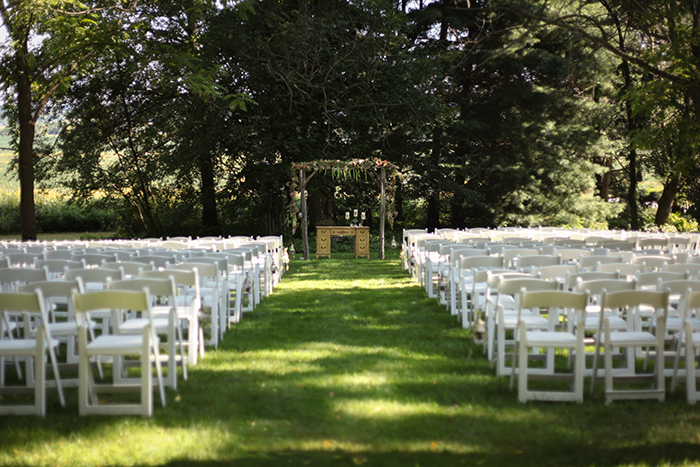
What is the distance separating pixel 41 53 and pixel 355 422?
18197 millimetres

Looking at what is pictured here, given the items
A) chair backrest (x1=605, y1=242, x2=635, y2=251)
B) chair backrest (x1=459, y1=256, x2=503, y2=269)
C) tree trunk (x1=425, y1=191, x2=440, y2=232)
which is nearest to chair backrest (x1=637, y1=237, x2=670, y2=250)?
chair backrest (x1=605, y1=242, x2=635, y2=251)

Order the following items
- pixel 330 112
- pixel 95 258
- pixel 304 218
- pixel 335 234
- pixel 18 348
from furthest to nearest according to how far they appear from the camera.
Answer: pixel 330 112, pixel 335 234, pixel 304 218, pixel 95 258, pixel 18 348

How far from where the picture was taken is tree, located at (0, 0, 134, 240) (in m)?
16.0

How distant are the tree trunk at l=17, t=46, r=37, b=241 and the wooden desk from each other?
835 cm

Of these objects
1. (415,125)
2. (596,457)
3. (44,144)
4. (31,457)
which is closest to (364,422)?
(596,457)

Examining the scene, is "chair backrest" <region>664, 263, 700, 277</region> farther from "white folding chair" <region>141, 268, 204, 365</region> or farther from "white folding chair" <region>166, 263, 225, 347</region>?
"white folding chair" <region>141, 268, 204, 365</region>

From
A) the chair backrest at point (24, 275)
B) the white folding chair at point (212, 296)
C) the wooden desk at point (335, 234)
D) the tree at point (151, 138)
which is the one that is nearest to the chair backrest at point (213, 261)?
the white folding chair at point (212, 296)

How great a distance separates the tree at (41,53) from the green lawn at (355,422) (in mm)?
13560

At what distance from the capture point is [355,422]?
4207 millimetres

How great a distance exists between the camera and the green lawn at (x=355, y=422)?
365 centimetres

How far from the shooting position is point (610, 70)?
86.2 feet

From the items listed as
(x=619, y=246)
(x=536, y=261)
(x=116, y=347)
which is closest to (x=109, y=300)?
(x=116, y=347)

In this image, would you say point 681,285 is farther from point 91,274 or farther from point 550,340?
point 91,274

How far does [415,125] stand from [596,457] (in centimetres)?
2040
